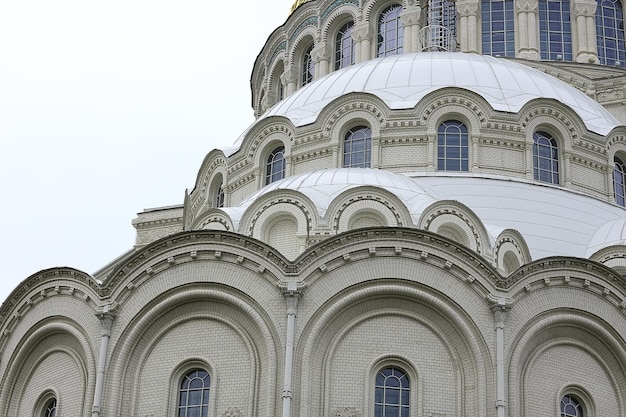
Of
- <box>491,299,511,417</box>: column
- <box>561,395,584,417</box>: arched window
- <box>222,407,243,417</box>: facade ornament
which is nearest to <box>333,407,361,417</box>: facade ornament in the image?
<box>222,407,243,417</box>: facade ornament

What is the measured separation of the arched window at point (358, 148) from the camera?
119 feet

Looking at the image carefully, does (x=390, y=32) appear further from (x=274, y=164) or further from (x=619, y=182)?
(x=619, y=182)

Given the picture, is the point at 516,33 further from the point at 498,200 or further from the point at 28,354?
the point at 28,354

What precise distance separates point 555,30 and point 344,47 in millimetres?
8578

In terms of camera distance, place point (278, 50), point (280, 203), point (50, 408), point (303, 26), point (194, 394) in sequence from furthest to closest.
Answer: point (278, 50) < point (303, 26) < point (280, 203) < point (50, 408) < point (194, 394)

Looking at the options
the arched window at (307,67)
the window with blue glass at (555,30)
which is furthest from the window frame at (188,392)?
the arched window at (307,67)

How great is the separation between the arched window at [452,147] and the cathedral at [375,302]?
4 cm

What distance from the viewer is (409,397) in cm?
2625

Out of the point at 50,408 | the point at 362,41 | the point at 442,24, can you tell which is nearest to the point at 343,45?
the point at 362,41

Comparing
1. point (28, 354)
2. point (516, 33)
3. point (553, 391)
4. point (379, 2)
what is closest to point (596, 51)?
point (516, 33)

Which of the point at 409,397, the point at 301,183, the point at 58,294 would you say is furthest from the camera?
the point at 301,183

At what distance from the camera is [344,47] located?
5184cm

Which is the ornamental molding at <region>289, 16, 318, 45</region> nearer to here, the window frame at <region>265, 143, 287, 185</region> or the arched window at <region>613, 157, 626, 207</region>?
the window frame at <region>265, 143, 287, 185</region>

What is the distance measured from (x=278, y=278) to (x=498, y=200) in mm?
9607
